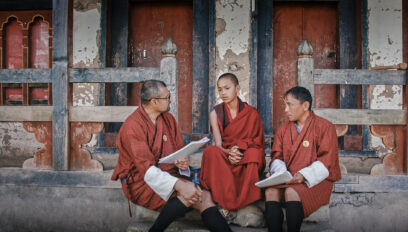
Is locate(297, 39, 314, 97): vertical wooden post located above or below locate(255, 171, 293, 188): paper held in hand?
above

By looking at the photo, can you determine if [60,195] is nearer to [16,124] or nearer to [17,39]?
[16,124]

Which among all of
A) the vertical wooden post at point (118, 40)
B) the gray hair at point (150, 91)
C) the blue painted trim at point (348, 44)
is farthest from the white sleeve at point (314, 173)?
the vertical wooden post at point (118, 40)

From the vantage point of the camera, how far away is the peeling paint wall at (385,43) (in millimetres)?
4418

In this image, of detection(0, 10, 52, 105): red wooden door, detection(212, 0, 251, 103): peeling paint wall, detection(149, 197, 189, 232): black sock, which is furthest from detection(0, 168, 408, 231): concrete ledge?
detection(0, 10, 52, 105): red wooden door

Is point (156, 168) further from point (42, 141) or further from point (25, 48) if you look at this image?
point (25, 48)

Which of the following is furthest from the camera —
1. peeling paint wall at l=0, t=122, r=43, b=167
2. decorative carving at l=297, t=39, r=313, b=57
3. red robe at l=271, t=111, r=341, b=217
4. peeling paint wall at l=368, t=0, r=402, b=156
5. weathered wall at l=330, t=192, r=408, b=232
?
peeling paint wall at l=0, t=122, r=43, b=167

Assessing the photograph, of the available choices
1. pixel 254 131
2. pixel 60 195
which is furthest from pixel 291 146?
pixel 60 195

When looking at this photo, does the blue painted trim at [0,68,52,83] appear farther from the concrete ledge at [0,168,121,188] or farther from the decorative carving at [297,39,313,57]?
the decorative carving at [297,39,313,57]

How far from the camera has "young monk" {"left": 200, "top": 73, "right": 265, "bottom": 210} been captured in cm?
268

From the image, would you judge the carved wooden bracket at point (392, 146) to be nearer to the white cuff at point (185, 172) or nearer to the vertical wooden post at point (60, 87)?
the white cuff at point (185, 172)

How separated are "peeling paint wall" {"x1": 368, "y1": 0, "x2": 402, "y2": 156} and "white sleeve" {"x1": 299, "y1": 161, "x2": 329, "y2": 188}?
7.58 feet

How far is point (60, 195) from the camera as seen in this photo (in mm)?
3559

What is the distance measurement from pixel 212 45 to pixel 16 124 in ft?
11.2

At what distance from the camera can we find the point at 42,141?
348cm
